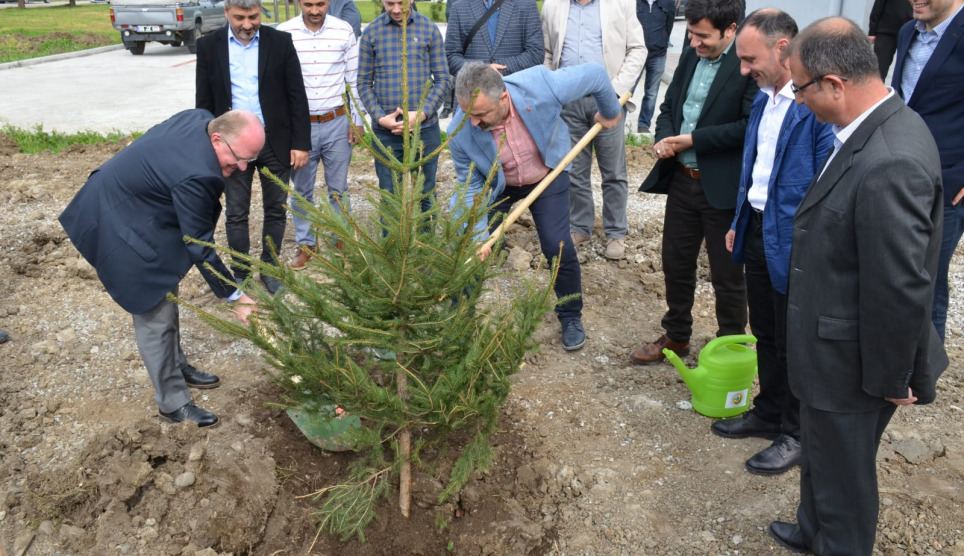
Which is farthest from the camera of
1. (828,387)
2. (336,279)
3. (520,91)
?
(520,91)

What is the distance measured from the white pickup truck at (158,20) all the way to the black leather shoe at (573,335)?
1554cm

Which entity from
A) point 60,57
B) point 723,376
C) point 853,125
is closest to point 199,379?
point 723,376

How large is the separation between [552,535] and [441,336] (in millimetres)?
1078

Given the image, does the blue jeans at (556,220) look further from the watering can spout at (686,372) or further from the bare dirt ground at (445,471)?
the watering can spout at (686,372)

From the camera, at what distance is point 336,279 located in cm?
277

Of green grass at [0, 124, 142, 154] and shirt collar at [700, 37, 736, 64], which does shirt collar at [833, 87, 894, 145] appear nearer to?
shirt collar at [700, 37, 736, 64]

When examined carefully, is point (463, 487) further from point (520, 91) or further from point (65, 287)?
point (65, 287)

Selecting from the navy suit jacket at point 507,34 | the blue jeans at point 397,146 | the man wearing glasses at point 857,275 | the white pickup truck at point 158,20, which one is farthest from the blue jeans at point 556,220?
the white pickup truck at point 158,20

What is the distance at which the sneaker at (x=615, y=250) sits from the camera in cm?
584

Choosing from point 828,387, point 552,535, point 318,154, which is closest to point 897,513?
point 828,387

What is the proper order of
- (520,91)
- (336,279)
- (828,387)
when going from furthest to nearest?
1. (520,91)
2. (336,279)
3. (828,387)

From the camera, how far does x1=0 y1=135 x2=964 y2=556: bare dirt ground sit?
312cm

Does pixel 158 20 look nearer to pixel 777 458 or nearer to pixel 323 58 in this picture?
pixel 323 58

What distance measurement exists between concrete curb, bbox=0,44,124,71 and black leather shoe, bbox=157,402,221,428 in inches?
593
